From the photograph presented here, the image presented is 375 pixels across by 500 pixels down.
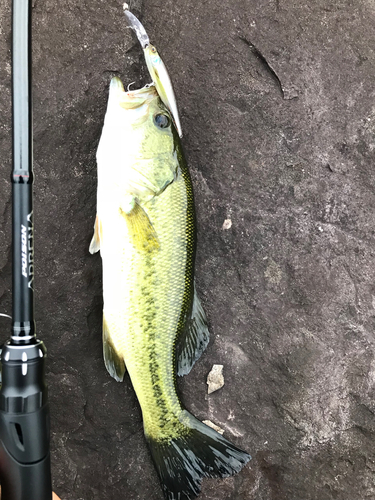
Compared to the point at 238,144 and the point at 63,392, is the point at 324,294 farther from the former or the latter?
the point at 63,392

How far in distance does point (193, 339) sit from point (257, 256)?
0.57 metres

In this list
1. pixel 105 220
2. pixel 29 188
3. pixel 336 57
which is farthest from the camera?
pixel 336 57

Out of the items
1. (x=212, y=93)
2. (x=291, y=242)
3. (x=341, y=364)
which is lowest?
(x=341, y=364)

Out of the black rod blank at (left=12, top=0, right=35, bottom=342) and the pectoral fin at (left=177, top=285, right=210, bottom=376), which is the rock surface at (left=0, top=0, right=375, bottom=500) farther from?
the black rod blank at (left=12, top=0, right=35, bottom=342)

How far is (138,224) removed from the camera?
6.66ft

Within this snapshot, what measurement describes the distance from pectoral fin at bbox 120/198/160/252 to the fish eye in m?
0.39

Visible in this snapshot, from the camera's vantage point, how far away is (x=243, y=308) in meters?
2.40

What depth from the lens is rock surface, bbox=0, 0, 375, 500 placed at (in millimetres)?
2303

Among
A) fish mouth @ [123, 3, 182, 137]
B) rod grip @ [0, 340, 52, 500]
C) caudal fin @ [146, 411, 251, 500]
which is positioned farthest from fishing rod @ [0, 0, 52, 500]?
caudal fin @ [146, 411, 251, 500]

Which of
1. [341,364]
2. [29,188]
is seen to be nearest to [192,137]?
[29,188]

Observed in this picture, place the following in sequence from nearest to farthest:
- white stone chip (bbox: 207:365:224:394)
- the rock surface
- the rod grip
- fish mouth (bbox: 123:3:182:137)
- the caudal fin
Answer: the rod grip, fish mouth (bbox: 123:3:182:137), the caudal fin, the rock surface, white stone chip (bbox: 207:365:224:394)

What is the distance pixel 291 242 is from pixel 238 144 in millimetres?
605

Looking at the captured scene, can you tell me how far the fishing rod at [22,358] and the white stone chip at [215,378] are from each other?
3.58ft

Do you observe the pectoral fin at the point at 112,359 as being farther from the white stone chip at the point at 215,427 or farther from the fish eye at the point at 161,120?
the fish eye at the point at 161,120
